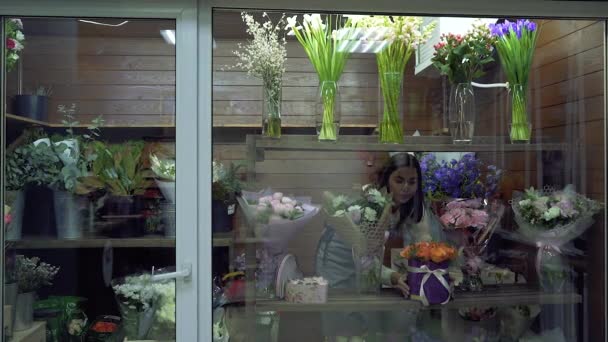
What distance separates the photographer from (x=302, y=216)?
204cm

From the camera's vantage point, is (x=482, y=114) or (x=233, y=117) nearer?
(x=233, y=117)

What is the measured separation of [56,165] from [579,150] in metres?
2.04

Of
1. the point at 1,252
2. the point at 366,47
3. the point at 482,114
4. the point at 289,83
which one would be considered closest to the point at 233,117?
the point at 289,83

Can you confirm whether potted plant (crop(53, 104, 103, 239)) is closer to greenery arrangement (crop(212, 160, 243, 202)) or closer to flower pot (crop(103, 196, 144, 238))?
flower pot (crop(103, 196, 144, 238))

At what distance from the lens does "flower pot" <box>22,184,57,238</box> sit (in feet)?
6.13

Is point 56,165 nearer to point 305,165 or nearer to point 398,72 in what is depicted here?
point 305,165

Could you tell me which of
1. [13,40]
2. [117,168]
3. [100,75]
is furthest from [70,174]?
[13,40]

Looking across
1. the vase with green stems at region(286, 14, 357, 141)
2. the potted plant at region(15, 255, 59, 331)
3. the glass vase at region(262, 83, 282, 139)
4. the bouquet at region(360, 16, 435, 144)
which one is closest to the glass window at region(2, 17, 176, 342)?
the potted plant at region(15, 255, 59, 331)

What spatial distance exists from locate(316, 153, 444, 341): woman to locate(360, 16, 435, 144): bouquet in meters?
0.11

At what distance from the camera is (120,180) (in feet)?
6.24

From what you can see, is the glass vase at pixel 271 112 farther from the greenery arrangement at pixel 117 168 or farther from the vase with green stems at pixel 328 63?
the greenery arrangement at pixel 117 168

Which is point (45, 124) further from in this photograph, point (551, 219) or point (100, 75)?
point (551, 219)

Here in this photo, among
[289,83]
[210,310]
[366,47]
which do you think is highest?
[366,47]

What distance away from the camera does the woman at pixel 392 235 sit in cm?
206
